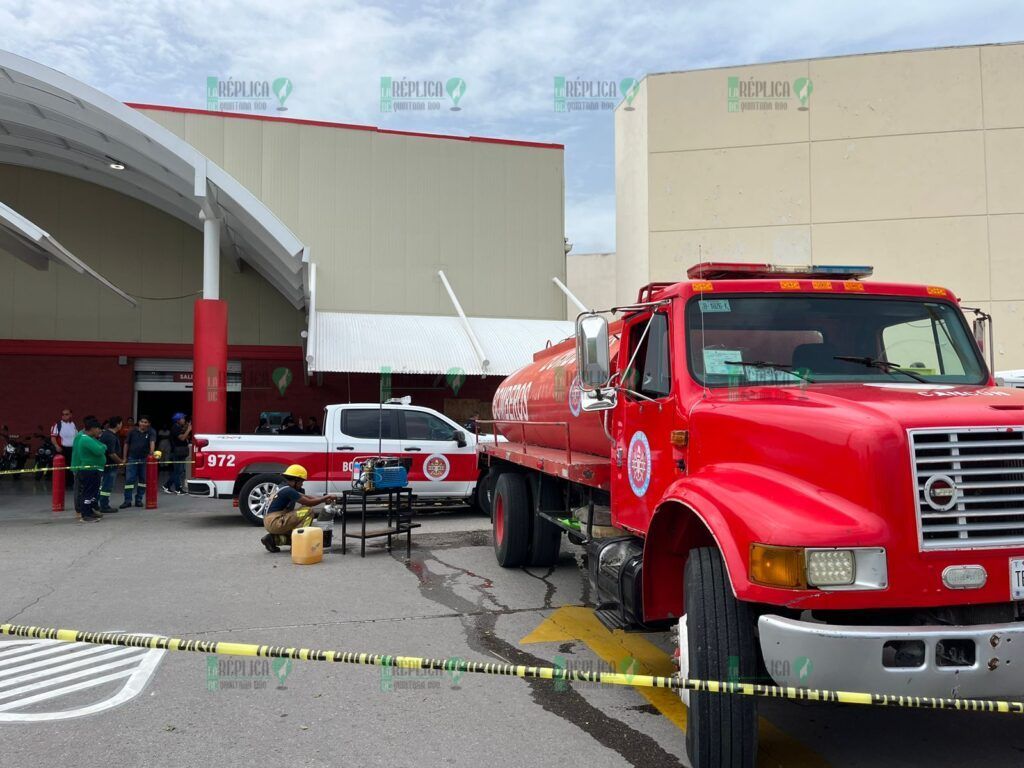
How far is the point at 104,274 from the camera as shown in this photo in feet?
72.1

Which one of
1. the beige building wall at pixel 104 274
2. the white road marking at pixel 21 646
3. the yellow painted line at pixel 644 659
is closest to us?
the yellow painted line at pixel 644 659

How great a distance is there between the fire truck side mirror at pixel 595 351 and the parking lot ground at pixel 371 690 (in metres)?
1.97

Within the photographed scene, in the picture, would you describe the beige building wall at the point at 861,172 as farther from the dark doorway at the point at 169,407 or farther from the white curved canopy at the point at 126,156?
the dark doorway at the point at 169,407

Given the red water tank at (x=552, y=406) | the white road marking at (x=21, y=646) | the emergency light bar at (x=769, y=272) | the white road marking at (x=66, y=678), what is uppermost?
the emergency light bar at (x=769, y=272)

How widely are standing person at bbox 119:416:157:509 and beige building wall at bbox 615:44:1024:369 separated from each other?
13599 mm

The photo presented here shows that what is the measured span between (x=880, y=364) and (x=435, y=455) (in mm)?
9144

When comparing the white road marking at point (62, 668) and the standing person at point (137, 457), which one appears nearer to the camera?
the white road marking at point (62, 668)

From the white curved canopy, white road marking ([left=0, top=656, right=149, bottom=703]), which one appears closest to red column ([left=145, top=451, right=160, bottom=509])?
the white curved canopy

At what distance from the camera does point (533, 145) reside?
2378 centimetres

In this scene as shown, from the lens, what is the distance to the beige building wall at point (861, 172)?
66.5 ft

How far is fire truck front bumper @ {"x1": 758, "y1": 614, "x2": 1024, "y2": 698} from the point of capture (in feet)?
9.84

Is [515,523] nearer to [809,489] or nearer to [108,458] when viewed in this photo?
[809,489]

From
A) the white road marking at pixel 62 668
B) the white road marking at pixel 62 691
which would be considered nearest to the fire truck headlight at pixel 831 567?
the white road marking at pixel 62 691

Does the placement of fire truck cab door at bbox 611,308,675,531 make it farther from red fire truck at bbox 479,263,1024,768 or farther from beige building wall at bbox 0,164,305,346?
beige building wall at bbox 0,164,305,346
